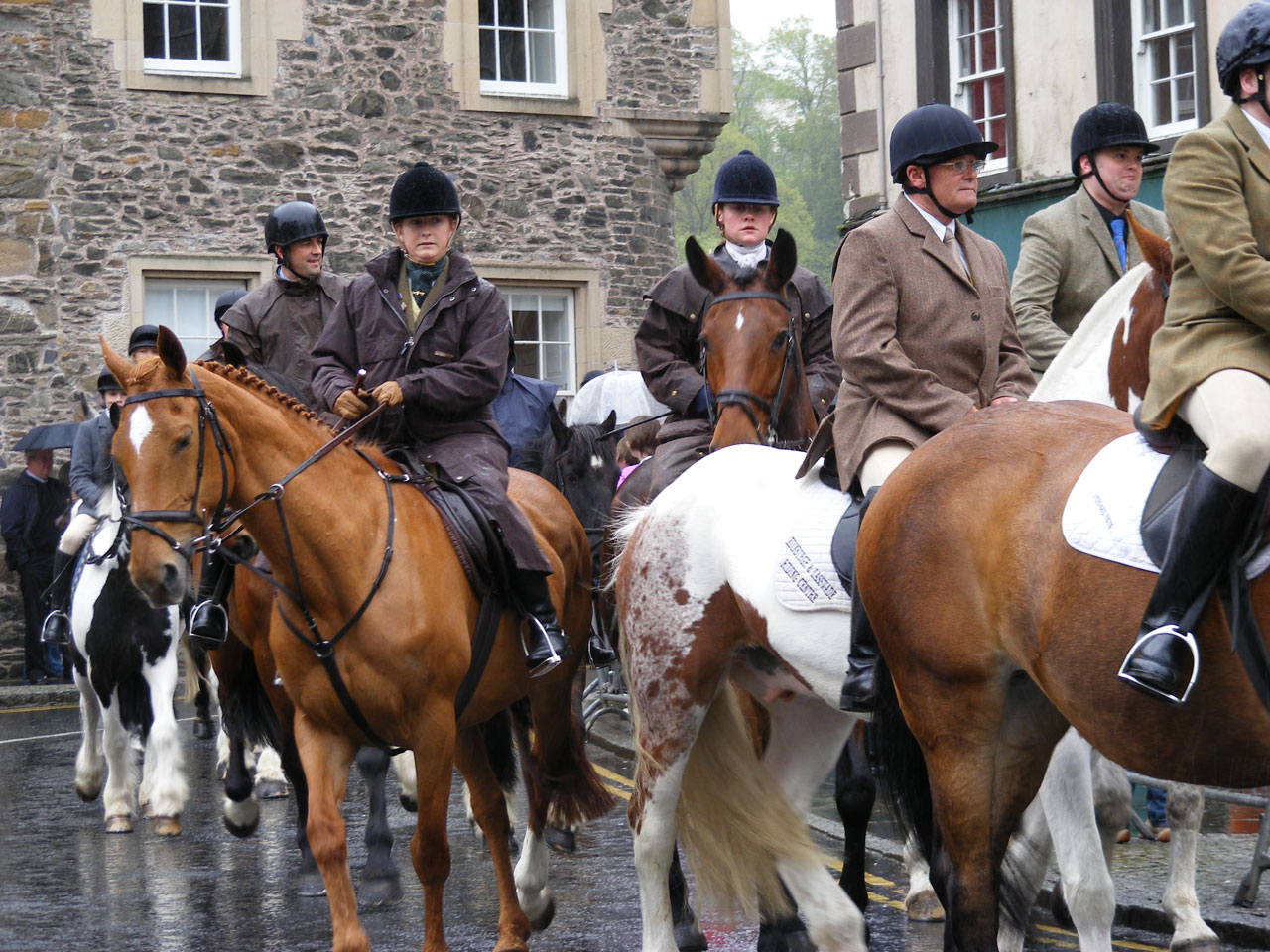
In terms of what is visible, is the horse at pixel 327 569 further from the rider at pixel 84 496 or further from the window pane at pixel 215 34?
the window pane at pixel 215 34

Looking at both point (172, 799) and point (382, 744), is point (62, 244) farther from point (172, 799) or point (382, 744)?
point (382, 744)

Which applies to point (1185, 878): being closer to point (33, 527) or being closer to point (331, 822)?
point (331, 822)

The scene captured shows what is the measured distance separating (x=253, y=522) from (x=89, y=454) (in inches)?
278

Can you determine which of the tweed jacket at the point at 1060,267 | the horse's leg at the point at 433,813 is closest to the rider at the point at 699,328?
the tweed jacket at the point at 1060,267

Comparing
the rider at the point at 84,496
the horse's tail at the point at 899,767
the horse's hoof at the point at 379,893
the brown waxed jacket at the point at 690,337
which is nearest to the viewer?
the horse's tail at the point at 899,767

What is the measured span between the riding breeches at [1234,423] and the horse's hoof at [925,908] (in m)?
3.33

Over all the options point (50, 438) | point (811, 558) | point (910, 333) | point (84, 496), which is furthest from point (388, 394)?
point (50, 438)

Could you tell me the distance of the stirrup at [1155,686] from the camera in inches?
170

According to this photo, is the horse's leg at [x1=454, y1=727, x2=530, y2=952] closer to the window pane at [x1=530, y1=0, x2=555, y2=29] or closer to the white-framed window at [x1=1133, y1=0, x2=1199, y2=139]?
the white-framed window at [x1=1133, y1=0, x2=1199, y2=139]

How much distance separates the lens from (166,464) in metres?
6.03

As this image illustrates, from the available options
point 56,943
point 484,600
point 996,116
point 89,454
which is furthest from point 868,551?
point 996,116

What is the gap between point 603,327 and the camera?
2127 centimetres

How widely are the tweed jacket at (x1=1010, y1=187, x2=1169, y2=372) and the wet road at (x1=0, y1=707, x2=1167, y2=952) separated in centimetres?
239

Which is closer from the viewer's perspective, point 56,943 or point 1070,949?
point 1070,949
